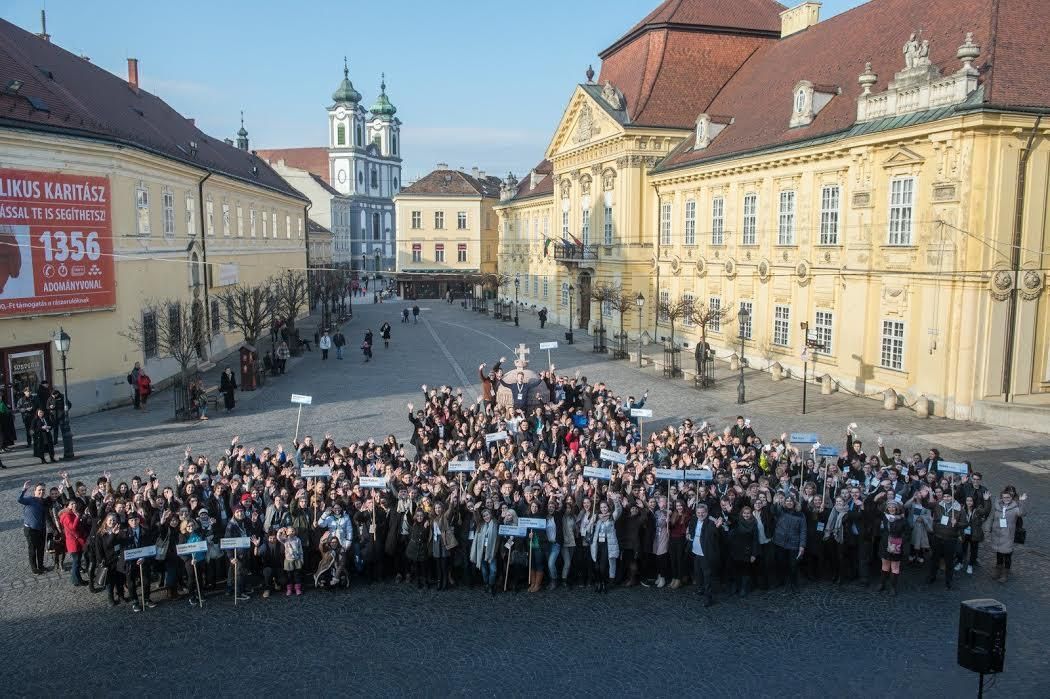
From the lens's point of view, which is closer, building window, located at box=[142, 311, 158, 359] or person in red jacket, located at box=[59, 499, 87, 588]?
person in red jacket, located at box=[59, 499, 87, 588]

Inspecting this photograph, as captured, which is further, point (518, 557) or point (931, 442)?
point (931, 442)

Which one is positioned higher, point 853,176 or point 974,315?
point 853,176

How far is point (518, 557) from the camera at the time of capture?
12.0 m

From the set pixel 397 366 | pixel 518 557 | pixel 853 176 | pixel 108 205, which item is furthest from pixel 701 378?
pixel 108 205

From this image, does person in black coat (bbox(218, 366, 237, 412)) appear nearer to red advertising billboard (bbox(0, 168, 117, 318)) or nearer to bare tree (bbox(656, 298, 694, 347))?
red advertising billboard (bbox(0, 168, 117, 318))

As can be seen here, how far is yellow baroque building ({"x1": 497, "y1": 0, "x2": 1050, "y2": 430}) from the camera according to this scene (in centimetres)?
2241

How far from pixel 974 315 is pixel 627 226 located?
22255 millimetres

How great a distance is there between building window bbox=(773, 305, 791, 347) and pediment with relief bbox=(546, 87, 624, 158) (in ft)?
48.0

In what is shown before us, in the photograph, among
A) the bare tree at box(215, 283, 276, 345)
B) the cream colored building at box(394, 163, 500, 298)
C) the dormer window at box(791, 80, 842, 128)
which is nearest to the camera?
the dormer window at box(791, 80, 842, 128)

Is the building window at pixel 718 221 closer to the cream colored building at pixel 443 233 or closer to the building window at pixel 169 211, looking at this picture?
the building window at pixel 169 211

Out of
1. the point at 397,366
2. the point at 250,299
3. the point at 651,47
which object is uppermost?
the point at 651,47

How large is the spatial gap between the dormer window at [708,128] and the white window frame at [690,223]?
263 centimetres

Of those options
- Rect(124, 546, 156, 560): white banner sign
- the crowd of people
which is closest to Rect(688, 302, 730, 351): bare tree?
the crowd of people

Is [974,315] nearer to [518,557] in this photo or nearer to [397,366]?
[518,557]
